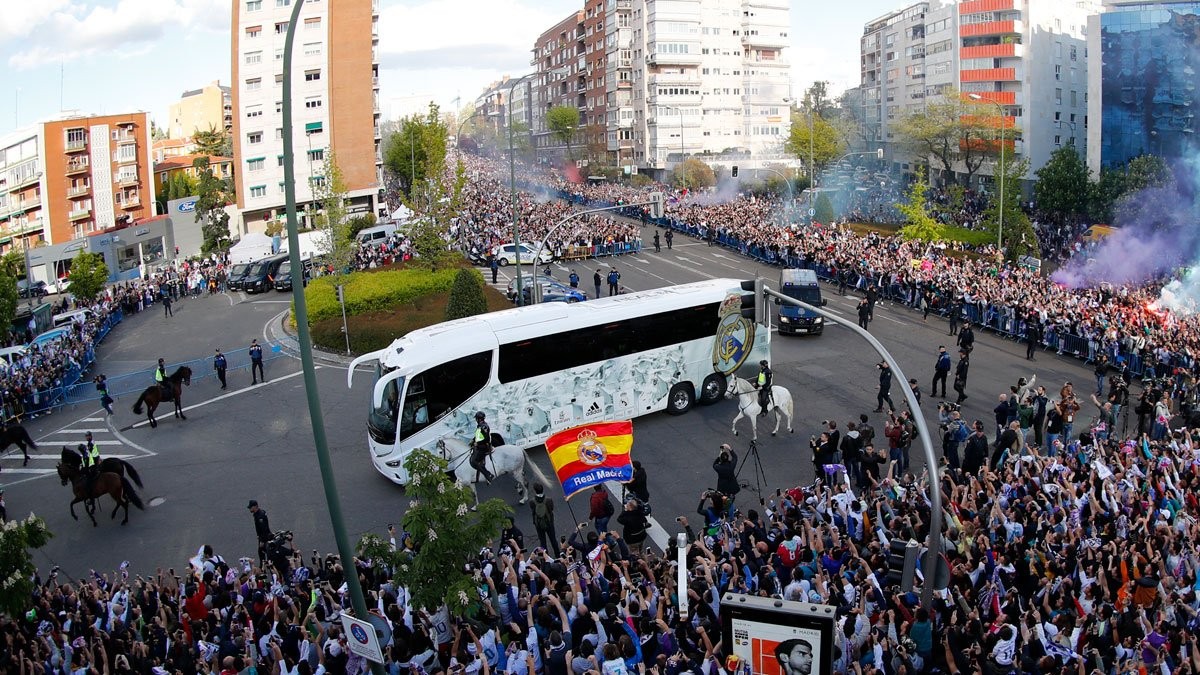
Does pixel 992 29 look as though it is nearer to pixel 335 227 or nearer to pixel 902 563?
pixel 335 227

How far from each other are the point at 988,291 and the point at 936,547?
2367 cm

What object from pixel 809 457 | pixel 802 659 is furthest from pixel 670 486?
pixel 802 659

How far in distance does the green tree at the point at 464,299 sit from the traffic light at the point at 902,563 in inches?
873

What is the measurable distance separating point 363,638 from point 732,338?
14.1 meters

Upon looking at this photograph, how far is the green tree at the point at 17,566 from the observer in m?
12.1

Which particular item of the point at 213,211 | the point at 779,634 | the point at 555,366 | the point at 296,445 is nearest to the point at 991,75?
the point at 213,211

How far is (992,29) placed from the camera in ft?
264

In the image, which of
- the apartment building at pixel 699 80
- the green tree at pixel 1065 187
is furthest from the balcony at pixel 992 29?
the apartment building at pixel 699 80

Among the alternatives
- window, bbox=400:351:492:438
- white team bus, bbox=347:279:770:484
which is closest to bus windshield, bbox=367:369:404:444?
white team bus, bbox=347:279:770:484

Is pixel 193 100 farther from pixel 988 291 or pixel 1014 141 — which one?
pixel 988 291

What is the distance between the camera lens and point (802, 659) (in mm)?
9391

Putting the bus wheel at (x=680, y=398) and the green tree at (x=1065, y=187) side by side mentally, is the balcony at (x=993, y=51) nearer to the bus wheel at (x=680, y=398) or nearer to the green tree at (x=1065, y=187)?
the green tree at (x=1065, y=187)

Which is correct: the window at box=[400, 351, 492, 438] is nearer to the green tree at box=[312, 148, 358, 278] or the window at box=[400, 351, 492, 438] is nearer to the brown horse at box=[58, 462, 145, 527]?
the brown horse at box=[58, 462, 145, 527]

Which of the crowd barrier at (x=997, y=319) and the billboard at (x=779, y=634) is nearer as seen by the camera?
the billboard at (x=779, y=634)
